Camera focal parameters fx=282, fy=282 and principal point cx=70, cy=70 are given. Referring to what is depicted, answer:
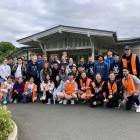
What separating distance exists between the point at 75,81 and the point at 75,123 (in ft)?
13.2

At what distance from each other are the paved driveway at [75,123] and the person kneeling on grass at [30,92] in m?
1.54

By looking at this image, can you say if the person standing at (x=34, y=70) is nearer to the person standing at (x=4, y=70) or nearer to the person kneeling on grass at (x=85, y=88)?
the person standing at (x=4, y=70)

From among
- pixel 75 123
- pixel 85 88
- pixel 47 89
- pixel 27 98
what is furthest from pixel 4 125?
pixel 27 98

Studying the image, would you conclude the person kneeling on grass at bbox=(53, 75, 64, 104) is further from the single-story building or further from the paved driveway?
the single-story building

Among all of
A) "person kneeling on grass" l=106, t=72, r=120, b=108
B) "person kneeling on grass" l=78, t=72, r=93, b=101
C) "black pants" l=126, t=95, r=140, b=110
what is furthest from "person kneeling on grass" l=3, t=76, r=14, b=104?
"black pants" l=126, t=95, r=140, b=110

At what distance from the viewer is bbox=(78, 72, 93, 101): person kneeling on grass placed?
433 inches

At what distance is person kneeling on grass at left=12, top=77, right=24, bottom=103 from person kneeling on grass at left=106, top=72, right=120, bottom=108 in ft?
13.1

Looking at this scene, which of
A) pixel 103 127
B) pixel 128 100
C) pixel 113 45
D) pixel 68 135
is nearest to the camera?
pixel 68 135

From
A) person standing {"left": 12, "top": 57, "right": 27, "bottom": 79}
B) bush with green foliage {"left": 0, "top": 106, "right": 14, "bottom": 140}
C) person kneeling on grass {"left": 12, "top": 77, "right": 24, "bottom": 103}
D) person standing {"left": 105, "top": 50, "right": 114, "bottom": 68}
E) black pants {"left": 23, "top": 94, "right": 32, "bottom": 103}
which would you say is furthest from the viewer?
person standing {"left": 12, "top": 57, "right": 27, "bottom": 79}

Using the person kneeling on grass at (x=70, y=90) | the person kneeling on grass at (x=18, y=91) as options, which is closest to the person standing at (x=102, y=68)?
the person kneeling on grass at (x=70, y=90)

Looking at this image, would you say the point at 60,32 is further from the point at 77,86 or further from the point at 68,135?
the point at 68,135

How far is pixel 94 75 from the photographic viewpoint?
11.4 m

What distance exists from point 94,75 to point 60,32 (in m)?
7.61

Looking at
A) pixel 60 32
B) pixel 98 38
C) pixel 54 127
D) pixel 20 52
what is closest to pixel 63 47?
pixel 60 32
